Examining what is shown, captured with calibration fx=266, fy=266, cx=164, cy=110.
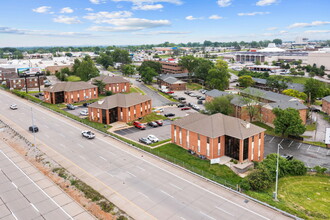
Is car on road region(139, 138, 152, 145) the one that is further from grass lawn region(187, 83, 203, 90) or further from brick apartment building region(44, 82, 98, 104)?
grass lawn region(187, 83, 203, 90)

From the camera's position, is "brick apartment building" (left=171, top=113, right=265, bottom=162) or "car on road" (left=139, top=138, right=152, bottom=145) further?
"car on road" (left=139, top=138, right=152, bottom=145)

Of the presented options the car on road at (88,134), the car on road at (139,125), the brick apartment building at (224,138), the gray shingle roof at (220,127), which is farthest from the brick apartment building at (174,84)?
the brick apartment building at (224,138)

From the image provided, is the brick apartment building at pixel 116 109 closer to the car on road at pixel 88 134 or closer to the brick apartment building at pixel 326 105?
the car on road at pixel 88 134

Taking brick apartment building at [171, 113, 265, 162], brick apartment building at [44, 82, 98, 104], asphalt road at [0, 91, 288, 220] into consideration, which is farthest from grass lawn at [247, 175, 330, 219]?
brick apartment building at [44, 82, 98, 104]

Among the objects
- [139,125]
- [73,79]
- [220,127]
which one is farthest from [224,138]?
[73,79]

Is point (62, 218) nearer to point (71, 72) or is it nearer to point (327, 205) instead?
point (327, 205)

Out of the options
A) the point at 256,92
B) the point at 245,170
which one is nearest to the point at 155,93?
the point at 256,92

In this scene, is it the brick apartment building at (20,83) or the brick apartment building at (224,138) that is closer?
the brick apartment building at (224,138)
